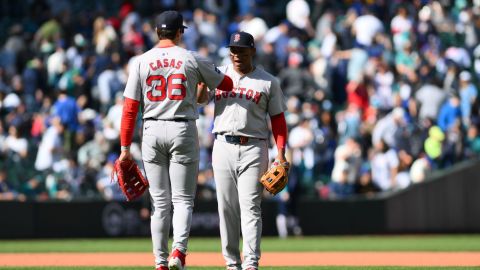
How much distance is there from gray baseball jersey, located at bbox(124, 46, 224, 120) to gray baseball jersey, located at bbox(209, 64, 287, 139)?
13.0 inches

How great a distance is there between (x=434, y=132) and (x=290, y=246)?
4032 mm

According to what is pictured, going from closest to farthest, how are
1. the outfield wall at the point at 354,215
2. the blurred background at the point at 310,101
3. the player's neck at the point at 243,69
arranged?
the player's neck at the point at 243,69 → the outfield wall at the point at 354,215 → the blurred background at the point at 310,101

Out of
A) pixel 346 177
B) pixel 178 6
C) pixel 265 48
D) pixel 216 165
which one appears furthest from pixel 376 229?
pixel 216 165

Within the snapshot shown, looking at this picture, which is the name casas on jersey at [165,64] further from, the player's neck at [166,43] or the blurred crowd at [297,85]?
the blurred crowd at [297,85]

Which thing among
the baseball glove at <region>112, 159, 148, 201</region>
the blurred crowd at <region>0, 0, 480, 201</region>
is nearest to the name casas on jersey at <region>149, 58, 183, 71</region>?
the baseball glove at <region>112, 159, 148, 201</region>

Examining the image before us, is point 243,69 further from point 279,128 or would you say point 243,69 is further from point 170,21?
point 170,21

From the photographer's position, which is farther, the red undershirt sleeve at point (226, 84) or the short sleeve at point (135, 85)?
the red undershirt sleeve at point (226, 84)

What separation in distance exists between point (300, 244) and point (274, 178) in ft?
24.6

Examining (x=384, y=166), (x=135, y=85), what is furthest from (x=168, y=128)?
(x=384, y=166)

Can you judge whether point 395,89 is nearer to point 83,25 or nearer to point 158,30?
point 83,25

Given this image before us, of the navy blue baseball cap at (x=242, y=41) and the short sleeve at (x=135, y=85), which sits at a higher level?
the navy blue baseball cap at (x=242, y=41)

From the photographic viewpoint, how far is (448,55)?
20109mm

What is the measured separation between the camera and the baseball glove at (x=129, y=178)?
861 cm

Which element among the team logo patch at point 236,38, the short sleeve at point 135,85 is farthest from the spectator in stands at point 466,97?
the short sleeve at point 135,85
